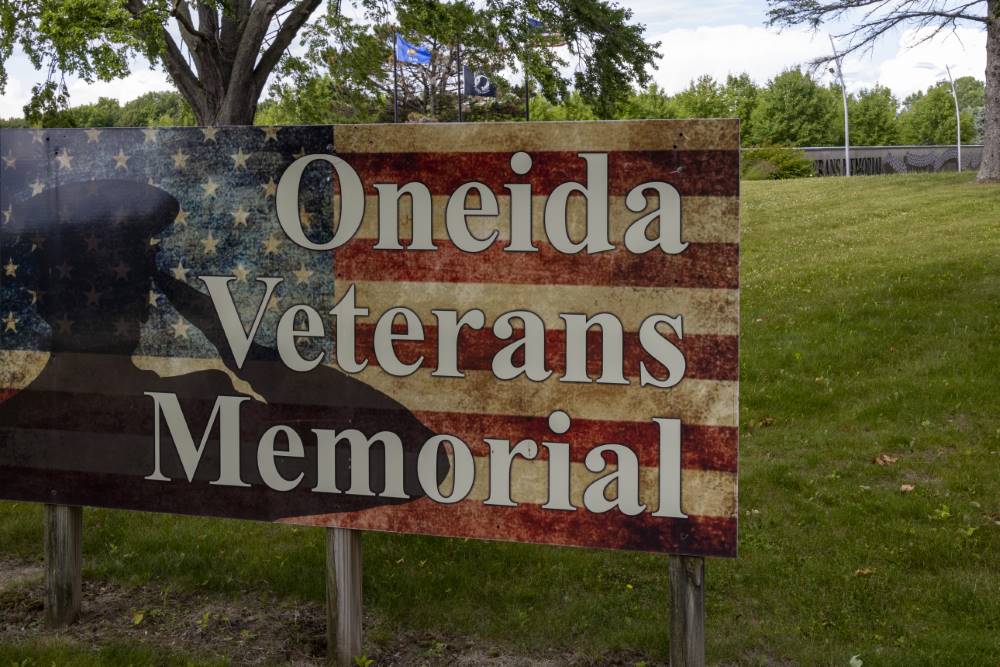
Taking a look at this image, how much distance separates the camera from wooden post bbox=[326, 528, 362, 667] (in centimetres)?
521

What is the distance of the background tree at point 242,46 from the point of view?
12984 millimetres

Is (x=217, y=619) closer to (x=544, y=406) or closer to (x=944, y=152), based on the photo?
(x=544, y=406)

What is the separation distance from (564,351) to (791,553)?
308cm

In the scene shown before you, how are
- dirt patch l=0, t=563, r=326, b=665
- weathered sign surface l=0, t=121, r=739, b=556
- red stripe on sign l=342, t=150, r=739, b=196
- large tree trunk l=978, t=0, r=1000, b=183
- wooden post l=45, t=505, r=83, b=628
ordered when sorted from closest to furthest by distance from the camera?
1. red stripe on sign l=342, t=150, r=739, b=196
2. weathered sign surface l=0, t=121, r=739, b=556
3. dirt patch l=0, t=563, r=326, b=665
4. wooden post l=45, t=505, r=83, b=628
5. large tree trunk l=978, t=0, r=1000, b=183

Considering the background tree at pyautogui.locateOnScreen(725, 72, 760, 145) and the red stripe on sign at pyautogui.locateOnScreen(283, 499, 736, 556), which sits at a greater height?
the background tree at pyautogui.locateOnScreen(725, 72, 760, 145)

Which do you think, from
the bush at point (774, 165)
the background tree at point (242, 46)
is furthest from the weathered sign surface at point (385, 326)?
the bush at point (774, 165)

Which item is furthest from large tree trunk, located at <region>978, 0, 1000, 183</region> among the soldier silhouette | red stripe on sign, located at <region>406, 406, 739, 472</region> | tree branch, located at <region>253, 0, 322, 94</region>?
the soldier silhouette

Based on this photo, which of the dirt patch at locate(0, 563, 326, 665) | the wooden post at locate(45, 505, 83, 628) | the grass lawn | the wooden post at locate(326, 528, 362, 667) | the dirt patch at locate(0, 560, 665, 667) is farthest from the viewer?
the wooden post at locate(45, 505, 83, 628)

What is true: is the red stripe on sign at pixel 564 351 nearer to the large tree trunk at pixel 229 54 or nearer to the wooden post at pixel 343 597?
the wooden post at pixel 343 597

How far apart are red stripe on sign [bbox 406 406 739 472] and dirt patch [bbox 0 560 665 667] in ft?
4.22

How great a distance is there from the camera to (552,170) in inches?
183

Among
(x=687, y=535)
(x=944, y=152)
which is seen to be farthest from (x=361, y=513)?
(x=944, y=152)

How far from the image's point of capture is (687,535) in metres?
4.59

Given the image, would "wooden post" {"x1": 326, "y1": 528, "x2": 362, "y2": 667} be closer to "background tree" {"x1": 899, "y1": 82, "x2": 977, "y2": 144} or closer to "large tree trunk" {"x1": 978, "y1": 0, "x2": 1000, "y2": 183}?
"large tree trunk" {"x1": 978, "y1": 0, "x2": 1000, "y2": 183}
